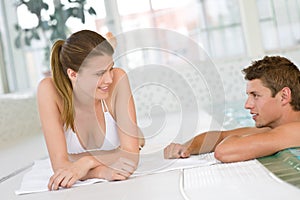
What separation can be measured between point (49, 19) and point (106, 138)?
347 centimetres

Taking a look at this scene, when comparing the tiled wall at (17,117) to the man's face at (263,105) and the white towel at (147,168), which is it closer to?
the white towel at (147,168)

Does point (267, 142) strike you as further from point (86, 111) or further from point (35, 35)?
point (35, 35)

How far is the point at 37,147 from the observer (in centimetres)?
392

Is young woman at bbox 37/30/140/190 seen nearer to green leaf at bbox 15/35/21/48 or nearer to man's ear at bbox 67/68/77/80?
man's ear at bbox 67/68/77/80

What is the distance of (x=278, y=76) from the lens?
6.84ft

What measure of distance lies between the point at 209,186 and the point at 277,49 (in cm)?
414

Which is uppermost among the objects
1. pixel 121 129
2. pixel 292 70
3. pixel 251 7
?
pixel 251 7

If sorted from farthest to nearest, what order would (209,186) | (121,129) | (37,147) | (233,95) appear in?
1. (233,95)
2. (37,147)
3. (121,129)
4. (209,186)

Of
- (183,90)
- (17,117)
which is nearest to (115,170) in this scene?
(17,117)

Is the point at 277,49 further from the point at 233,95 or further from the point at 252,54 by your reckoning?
the point at 233,95

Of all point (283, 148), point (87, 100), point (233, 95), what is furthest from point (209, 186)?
point (233, 95)

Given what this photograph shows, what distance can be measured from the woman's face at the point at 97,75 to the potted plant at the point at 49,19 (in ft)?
11.3

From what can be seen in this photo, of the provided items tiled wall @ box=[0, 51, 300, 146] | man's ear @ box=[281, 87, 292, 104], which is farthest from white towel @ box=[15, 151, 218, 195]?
tiled wall @ box=[0, 51, 300, 146]

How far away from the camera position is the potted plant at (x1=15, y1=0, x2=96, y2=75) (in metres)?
5.30
